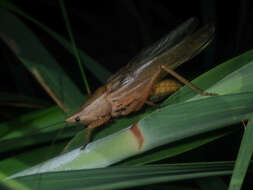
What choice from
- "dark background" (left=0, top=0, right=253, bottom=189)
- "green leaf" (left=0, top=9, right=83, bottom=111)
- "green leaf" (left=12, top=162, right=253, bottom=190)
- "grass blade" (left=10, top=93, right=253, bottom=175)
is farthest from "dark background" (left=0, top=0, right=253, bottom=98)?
"green leaf" (left=12, top=162, right=253, bottom=190)

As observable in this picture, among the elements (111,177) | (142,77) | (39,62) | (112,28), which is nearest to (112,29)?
(112,28)

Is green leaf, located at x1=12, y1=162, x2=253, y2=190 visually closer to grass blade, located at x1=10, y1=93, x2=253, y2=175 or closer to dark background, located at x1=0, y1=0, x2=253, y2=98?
grass blade, located at x1=10, y1=93, x2=253, y2=175

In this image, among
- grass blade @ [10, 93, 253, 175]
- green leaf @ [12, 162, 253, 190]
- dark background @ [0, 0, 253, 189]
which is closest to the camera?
green leaf @ [12, 162, 253, 190]

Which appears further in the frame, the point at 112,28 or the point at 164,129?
the point at 112,28

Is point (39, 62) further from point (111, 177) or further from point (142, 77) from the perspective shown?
point (111, 177)

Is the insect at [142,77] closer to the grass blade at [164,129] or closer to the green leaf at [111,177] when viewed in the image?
the grass blade at [164,129]

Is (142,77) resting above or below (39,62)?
below
